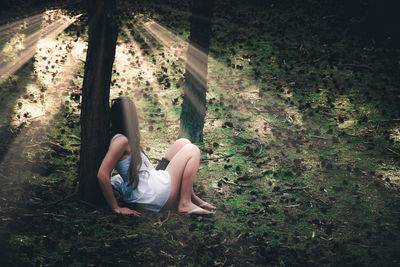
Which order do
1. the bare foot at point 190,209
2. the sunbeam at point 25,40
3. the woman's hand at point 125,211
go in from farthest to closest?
1. the sunbeam at point 25,40
2. the bare foot at point 190,209
3. the woman's hand at point 125,211

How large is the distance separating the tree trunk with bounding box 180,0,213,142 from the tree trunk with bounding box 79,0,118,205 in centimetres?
241

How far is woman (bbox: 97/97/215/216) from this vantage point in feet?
13.1

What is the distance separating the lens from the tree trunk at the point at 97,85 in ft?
13.3

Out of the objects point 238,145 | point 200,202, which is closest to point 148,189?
point 200,202

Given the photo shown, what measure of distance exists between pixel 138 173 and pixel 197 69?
2.92m

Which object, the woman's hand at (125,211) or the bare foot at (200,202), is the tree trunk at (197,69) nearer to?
the bare foot at (200,202)

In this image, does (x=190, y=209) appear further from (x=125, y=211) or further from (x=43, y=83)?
(x=43, y=83)

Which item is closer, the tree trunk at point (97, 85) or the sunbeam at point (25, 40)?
the tree trunk at point (97, 85)

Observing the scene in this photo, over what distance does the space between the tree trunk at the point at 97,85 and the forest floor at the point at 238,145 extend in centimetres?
73

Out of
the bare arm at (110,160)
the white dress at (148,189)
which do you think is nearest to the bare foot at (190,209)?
the white dress at (148,189)

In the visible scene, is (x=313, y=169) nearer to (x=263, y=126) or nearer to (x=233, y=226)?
(x=263, y=126)

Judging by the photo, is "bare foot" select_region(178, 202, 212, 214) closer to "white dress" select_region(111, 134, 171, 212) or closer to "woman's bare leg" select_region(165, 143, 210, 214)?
"woman's bare leg" select_region(165, 143, 210, 214)

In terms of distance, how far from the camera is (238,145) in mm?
6785

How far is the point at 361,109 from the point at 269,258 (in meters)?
5.30
